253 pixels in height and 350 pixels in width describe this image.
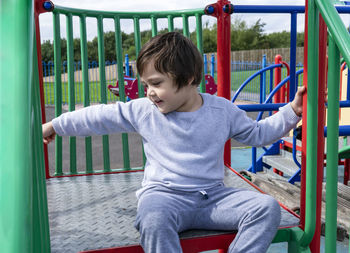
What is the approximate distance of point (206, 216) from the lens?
1.27 m

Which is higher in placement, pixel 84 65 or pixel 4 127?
pixel 84 65

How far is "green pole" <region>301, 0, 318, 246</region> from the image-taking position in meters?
1.28

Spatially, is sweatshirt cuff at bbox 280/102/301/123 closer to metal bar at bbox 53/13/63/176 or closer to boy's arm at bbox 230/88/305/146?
boy's arm at bbox 230/88/305/146

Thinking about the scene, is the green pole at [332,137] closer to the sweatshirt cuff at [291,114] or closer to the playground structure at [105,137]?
the playground structure at [105,137]

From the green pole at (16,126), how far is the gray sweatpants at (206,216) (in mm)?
532

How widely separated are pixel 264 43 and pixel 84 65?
5042 cm

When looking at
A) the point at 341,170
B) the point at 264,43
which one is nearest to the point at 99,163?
the point at 341,170

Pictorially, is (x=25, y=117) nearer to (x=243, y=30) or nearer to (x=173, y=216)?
(x=173, y=216)

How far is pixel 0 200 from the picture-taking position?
64cm

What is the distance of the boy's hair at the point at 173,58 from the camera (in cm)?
127

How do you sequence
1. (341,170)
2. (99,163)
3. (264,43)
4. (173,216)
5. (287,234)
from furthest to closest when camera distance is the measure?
(264,43)
(99,163)
(341,170)
(287,234)
(173,216)

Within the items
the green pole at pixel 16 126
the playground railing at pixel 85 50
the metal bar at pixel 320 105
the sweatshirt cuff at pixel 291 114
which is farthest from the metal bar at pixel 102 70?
the green pole at pixel 16 126

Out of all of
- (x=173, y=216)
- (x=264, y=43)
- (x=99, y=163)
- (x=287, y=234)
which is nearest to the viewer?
(x=173, y=216)

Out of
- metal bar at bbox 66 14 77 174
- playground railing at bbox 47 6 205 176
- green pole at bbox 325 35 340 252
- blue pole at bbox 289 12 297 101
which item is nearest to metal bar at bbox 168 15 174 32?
playground railing at bbox 47 6 205 176
